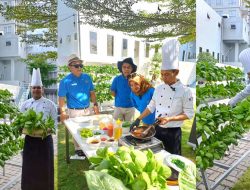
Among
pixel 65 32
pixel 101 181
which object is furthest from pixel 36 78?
pixel 101 181

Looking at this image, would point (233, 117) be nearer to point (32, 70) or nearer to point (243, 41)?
point (243, 41)

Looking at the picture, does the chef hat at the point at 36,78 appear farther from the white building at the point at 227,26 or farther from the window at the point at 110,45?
the white building at the point at 227,26

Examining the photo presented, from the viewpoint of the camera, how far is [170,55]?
2.76 feet

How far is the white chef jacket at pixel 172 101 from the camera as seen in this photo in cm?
85

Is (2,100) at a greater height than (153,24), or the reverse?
(153,24)

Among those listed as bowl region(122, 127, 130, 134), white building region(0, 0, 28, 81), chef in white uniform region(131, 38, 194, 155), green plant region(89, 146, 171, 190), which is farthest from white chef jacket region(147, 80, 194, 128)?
white building region(0, 0, 28, 81)

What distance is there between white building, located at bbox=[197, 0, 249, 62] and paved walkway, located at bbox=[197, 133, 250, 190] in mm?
498

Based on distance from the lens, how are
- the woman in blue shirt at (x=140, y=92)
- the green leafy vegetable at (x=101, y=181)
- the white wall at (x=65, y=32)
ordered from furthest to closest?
the white wall at (x=65, y=32), the woman in blue shirt at (x=140, y=92), the green leafy vegetable at (x=101, y=181)

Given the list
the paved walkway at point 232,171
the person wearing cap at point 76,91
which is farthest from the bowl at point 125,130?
the paved walkway at point 232,171

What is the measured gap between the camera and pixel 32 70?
39.3 inches

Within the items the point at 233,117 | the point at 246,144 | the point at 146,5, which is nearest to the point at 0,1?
the point at 146,5

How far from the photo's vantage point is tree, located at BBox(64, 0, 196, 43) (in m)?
0.85

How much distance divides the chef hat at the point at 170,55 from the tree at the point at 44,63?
17.1 inches

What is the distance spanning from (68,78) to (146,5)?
37 centimetres
